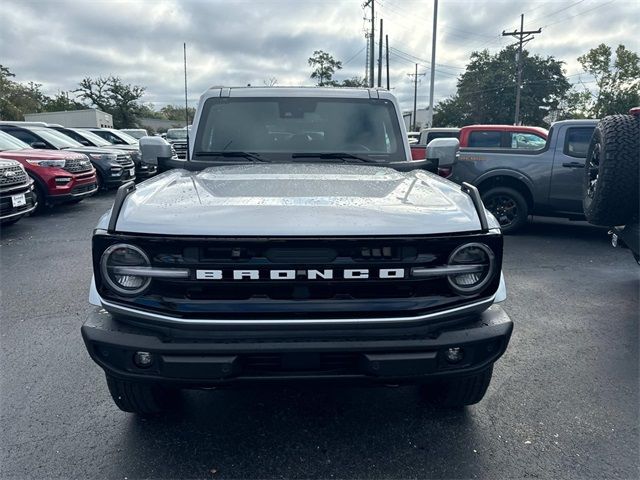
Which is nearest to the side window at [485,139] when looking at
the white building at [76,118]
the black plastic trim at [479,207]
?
the black plastic trim at [479,207]

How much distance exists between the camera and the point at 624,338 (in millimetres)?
3955

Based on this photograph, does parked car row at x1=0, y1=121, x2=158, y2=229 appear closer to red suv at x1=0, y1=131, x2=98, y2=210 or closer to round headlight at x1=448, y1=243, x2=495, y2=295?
red suv at x1=0, y1=131, x2=98, y2=210

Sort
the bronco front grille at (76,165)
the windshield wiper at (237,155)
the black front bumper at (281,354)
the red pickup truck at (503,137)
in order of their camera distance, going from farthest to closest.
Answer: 1. the bronco front grille at (76,165)
2. the red pickup truck at (503,137)
3. the windshield wiper at (237,155)
4. the black front bumper at (281,354)

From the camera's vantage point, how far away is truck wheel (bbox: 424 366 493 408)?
2574 millimetres

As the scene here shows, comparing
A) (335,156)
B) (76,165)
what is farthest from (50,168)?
(335,156)

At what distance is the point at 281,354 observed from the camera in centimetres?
205

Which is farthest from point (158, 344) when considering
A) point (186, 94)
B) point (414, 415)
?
point (186, 94)

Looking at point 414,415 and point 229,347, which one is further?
point 414,415

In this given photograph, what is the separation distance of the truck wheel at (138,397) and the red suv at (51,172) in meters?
7.75

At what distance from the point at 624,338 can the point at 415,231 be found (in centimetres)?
291

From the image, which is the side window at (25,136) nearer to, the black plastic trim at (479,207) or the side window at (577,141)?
the side window at (577,141)

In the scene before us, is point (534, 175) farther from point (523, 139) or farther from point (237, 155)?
point (237, 155)

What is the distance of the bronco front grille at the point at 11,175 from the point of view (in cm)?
722

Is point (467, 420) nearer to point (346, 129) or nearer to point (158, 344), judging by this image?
point (158, 344)
